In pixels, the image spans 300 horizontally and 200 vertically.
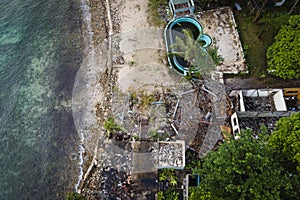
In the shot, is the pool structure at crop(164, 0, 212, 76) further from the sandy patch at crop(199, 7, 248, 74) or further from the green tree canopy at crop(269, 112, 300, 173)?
the green tree canopy at crop(269, 112, 300, 173)

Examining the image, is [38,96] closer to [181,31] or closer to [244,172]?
[181,31]

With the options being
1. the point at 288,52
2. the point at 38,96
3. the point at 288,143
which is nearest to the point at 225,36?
the point at 288,52

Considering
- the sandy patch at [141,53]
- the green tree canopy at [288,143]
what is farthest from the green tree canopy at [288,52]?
the sandy patch at [141,53]

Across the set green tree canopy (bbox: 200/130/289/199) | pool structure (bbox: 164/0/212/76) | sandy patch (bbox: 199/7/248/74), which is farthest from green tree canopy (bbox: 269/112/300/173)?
pool structure (bbox: 164/0/212/76)

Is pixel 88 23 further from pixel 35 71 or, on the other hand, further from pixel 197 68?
pixel 197 68

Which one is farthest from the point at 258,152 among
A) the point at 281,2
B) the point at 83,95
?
the point at 281,2

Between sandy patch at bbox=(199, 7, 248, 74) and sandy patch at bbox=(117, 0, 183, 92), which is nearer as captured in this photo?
sandy patch at bbox=(199, 7, 248, 74)
